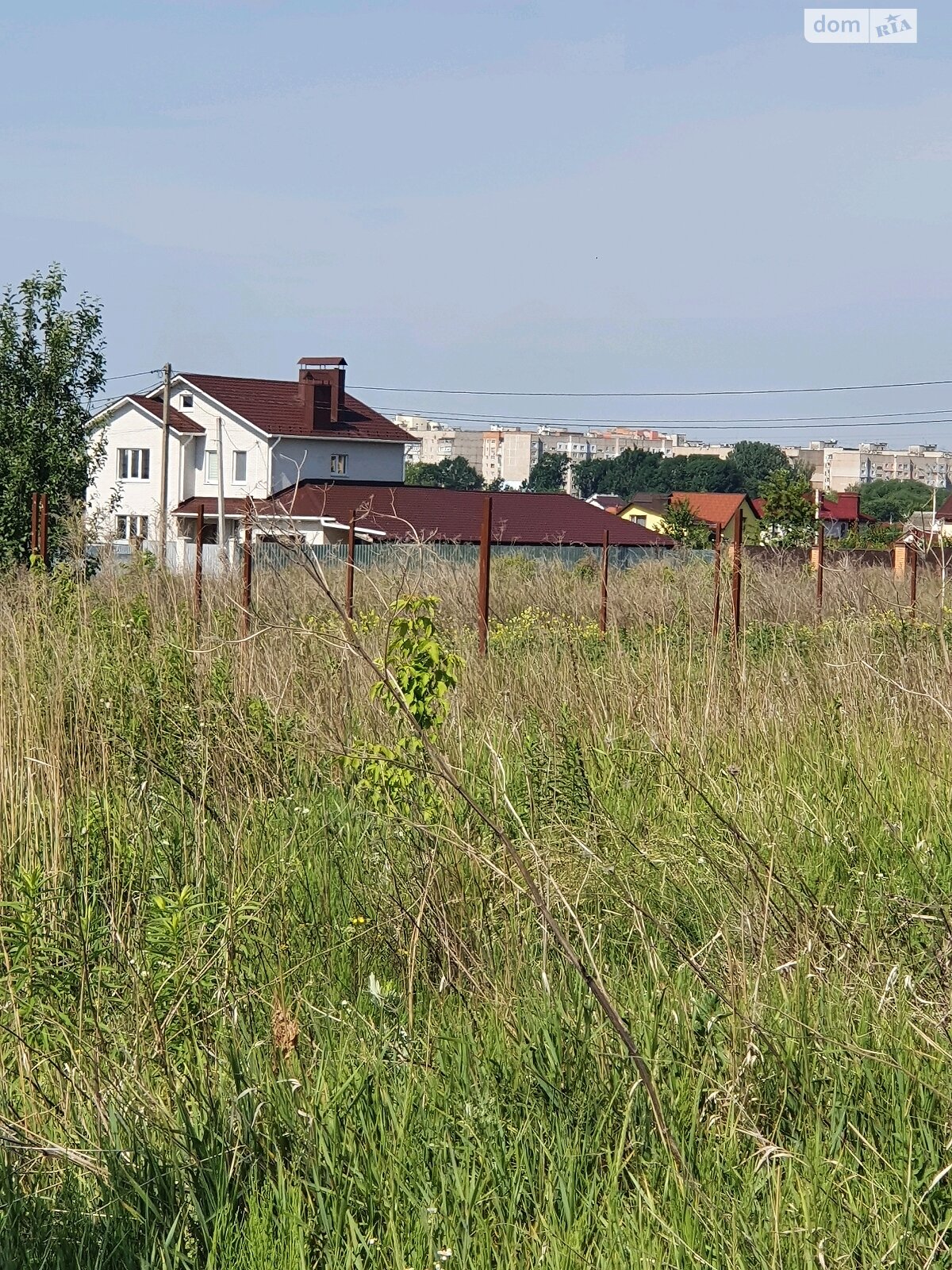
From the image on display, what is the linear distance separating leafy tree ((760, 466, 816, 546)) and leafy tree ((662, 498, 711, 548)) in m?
2.08

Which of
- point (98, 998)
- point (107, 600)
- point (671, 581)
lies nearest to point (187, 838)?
point (98, 998)

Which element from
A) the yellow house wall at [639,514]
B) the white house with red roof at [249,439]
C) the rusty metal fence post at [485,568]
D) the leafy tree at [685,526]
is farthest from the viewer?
the yellow house wall at [639,514]

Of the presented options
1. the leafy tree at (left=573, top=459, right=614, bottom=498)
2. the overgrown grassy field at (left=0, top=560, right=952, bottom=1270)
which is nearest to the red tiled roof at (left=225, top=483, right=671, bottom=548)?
the overgrown grassy field at (left=0, top=560, right=952, bottom=1270)

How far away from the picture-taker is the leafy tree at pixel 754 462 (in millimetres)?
118562

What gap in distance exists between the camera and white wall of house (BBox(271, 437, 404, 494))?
2014 inches

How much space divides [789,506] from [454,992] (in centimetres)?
3966

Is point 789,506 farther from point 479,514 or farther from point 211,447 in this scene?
point 211,447

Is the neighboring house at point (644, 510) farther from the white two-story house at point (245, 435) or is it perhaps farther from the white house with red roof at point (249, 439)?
the white two-story house at point (245, 435)

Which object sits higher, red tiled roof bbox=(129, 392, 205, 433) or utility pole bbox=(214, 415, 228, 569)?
red tiled roof bbox=(129, 392, 205, 433)

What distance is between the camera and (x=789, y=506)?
136 ft

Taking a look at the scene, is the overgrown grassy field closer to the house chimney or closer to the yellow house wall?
the house chimney

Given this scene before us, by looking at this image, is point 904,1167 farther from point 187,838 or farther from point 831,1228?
point 187,838

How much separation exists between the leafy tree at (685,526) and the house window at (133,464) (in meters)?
20.9

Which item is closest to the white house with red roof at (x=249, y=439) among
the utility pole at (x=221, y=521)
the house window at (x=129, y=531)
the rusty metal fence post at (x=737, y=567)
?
the house window at (x=129, y=531)
